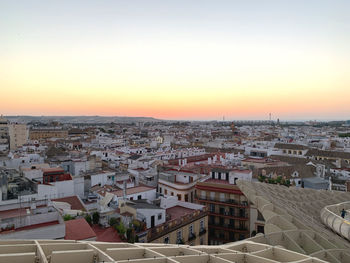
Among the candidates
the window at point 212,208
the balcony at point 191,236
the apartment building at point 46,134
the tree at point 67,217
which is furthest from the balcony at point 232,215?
the apartment building at point 46,134

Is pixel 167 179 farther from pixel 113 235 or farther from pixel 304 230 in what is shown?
pixel 304 230

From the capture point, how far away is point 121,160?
49.8 metres

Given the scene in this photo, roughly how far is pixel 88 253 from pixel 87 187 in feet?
82.4

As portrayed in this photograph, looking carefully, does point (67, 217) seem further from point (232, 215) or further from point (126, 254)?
point (232, 215)

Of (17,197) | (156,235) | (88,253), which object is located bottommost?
(156,235)

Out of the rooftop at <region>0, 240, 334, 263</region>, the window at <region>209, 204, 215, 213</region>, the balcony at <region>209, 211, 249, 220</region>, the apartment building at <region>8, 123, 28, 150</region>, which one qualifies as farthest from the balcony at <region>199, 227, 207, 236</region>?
the apartment building at <region>8, 123, 28, 150</region>

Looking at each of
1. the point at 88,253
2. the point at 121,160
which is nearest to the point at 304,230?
the point at 88,253

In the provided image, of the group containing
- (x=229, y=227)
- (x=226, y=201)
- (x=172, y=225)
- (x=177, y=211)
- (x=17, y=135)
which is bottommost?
(x=229, y=227)

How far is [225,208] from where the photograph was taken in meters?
29.4

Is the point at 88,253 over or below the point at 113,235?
over

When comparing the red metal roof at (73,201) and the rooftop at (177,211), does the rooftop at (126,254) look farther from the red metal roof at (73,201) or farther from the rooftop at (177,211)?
the red metal roof at (73,201)

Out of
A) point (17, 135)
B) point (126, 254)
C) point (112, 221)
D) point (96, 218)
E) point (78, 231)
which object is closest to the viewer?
point (126, 254)

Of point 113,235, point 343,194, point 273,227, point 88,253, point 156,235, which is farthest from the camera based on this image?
point 343,194

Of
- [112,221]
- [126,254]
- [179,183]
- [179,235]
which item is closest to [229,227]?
[179,183]
